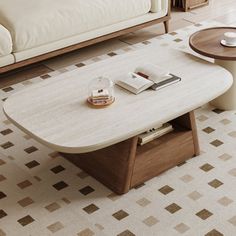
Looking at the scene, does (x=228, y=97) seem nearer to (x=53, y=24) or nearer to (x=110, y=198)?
(x=110, y=198)

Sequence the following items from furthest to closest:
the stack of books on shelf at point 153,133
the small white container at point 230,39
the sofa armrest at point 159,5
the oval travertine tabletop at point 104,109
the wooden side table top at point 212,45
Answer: the sofa armrest at point 159,5 → the small white container at point 230,39 → the wooden side table top at point 212,45 → the stack of books on shelf at point 153,133 → the oval travertine tabletop at point 104,109

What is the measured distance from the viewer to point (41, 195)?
3.00 metres

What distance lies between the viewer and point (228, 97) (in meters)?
3.67

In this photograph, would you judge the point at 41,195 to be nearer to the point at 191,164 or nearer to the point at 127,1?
the point at 191,164

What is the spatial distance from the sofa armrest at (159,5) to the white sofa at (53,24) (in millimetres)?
130

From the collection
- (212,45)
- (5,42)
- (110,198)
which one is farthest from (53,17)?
(110,198)

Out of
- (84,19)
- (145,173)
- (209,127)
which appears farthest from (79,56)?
(145,173)

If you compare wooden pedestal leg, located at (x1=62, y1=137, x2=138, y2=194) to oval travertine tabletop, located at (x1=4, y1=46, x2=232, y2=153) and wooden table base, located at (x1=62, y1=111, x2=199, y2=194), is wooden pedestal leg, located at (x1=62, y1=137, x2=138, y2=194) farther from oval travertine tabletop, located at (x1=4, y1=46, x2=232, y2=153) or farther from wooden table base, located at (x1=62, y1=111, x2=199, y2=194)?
oval travertine tabletop, located at (x1=4, y1=46, x2=232, y2=153)

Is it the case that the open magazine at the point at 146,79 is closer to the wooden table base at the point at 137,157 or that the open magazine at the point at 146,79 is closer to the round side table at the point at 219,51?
the wooden table base at the point at 137,157

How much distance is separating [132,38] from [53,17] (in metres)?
0.93

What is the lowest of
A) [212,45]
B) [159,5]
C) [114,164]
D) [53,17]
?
[114,164]

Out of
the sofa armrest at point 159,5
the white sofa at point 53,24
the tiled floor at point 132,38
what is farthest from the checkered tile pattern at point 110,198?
the sofa armrest at point 159,5

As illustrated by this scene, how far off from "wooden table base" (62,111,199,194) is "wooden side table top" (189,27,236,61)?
497mm

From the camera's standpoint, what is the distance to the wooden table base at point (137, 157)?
2932mm
